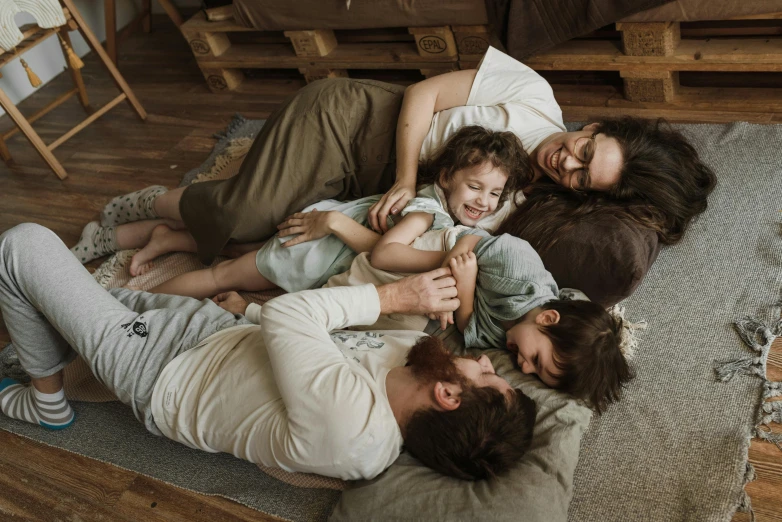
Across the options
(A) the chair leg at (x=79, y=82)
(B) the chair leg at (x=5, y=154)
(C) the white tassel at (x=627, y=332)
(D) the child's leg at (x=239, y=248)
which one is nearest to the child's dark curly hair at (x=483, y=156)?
(C) the white tassel at (x=627, y=332)

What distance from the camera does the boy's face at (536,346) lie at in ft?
4.72

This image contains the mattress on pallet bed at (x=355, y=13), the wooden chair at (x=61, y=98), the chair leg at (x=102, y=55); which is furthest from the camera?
the chair leg at (x=102, y=55)

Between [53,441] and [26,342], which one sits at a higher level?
[26,342]

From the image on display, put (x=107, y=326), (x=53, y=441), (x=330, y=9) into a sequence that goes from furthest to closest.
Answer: (x=330, y=9) → (x=53, y=441) → (x=107, y=326)

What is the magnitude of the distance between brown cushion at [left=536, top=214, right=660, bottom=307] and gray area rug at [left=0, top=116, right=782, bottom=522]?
220mm

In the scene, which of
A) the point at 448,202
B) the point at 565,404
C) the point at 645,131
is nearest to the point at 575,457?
the point at 565,404

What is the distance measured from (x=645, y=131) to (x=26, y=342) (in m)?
1.62

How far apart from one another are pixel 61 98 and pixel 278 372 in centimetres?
222

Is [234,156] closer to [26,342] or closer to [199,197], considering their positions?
[199,197]

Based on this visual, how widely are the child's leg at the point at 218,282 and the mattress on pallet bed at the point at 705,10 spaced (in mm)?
1456

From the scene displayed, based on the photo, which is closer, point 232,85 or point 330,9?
point 330,9

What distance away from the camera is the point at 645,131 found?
173 cm

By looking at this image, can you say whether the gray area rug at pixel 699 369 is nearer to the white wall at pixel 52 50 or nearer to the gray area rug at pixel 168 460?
the gray area rug at pixel 168 460

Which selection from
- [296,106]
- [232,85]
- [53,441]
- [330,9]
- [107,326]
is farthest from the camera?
[232,85]
